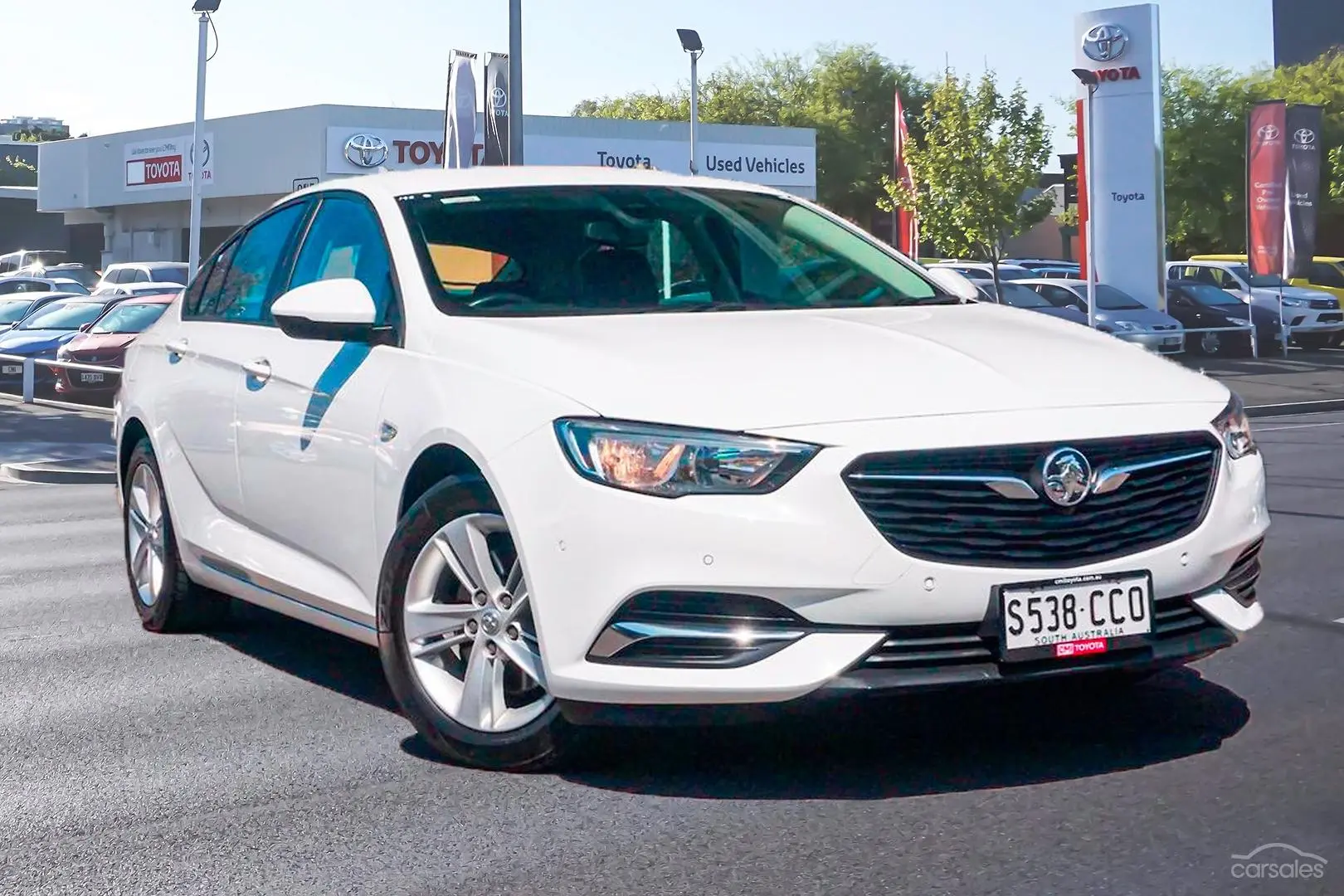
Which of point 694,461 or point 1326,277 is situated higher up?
point 1326,277

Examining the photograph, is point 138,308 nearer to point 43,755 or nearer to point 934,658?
point 43,755

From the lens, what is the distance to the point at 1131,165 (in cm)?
3109

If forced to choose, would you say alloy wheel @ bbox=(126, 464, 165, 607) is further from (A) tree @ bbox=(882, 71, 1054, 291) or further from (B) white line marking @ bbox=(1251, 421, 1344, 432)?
(A) tree @ bbox=(882, 71, 1054, 291)

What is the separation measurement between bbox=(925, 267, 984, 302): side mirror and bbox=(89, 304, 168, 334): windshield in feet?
61.0

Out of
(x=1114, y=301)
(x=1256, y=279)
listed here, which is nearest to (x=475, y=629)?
(x=1114, y=301)

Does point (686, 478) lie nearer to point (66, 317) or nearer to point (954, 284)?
point (954, 284)

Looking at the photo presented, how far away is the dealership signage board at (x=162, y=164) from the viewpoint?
50.3 m

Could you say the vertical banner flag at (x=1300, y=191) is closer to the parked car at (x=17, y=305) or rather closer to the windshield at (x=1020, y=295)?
the windshield at (x=1020, y=295)

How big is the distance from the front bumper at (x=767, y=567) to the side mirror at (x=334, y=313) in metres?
0.99

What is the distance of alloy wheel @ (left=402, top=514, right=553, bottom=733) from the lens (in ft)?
14.8

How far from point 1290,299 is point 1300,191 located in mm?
3486

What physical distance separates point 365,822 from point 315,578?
1.33 meters

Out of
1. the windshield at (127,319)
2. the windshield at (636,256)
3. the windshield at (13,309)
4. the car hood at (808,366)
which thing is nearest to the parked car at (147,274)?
the windshield at (13,309)

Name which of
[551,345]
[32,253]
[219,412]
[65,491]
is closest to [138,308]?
[65,491]
